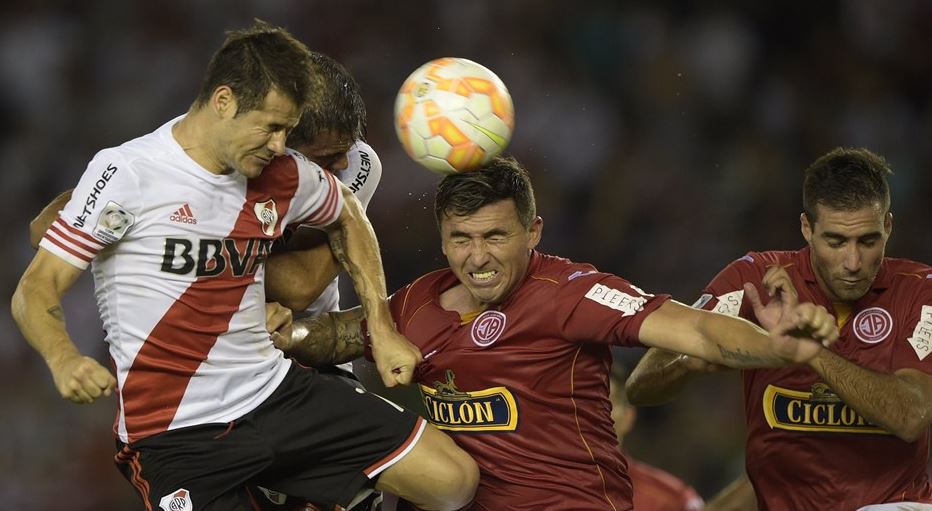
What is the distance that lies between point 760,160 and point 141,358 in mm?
6676

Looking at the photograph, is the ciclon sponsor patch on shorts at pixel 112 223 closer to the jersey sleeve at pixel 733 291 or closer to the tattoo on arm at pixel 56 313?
the tattoo on arm at pixel 56 313

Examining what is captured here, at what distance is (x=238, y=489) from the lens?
4.22m

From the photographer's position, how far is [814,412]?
4742mm

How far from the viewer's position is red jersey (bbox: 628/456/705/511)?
6570mm

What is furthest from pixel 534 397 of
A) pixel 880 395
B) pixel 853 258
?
pixel 853 258

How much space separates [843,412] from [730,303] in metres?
0.59

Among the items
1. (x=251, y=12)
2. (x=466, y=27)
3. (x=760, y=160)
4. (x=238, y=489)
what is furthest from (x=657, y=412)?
(x=238, y=489)

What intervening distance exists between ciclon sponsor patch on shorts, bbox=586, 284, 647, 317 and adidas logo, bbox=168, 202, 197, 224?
4.54 feet

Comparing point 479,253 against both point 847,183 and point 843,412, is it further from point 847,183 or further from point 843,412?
point 843,412

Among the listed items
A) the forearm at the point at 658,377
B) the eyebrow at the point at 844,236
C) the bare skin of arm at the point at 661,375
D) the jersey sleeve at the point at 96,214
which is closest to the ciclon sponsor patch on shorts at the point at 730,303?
the bare skin of arm at the point at 661,375

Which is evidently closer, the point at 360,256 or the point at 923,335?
the point at 923,335

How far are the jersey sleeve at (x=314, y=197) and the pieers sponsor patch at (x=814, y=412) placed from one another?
1.86m

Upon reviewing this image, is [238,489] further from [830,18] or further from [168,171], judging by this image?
[830,18]

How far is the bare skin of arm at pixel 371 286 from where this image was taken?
4.33 metres
